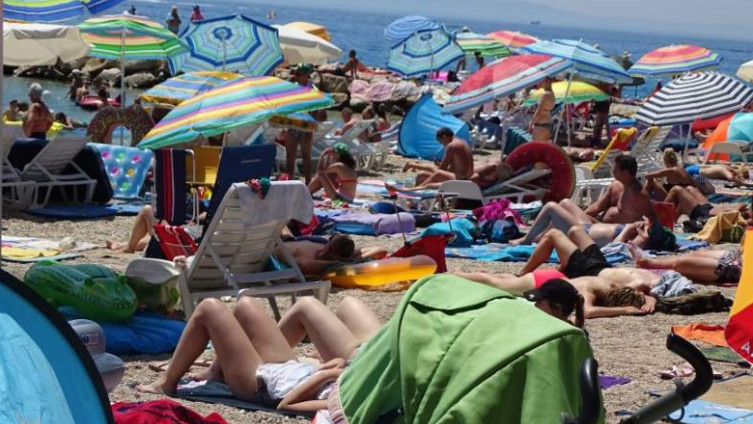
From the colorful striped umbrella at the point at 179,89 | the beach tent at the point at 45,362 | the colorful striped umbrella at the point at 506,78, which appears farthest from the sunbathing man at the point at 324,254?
the colorful striped umbrella at the point at 506,78

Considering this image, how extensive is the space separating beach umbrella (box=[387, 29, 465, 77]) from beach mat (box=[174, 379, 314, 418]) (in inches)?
827

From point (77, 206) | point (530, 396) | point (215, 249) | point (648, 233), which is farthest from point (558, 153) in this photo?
point (530, 396)

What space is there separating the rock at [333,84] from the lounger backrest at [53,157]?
18.3 meters

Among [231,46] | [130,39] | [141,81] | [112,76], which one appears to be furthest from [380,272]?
[141,81]

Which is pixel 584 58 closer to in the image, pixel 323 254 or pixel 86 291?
pixel 323 254

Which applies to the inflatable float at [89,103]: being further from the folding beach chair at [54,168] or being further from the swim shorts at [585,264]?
the swim shorts at [585,264]

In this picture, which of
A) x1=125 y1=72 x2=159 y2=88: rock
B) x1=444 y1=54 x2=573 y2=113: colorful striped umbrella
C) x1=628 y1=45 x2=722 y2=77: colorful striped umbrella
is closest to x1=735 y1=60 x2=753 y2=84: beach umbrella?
x1=628 y1=45 x2=722 y2=77: colorful striped umbrella

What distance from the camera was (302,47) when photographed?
989 inches

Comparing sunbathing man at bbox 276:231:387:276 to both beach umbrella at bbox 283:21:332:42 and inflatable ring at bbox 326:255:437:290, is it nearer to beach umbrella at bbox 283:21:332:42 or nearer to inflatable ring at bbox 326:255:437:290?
inflatable ring at bbox 326:255:437:290

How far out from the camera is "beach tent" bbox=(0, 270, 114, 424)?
3.33 meters

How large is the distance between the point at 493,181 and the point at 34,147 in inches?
167

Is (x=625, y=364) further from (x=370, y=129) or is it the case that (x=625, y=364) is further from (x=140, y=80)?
(x=140, y=80)

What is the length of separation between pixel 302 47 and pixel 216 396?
20194 millimetres

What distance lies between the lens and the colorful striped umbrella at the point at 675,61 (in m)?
23.3
